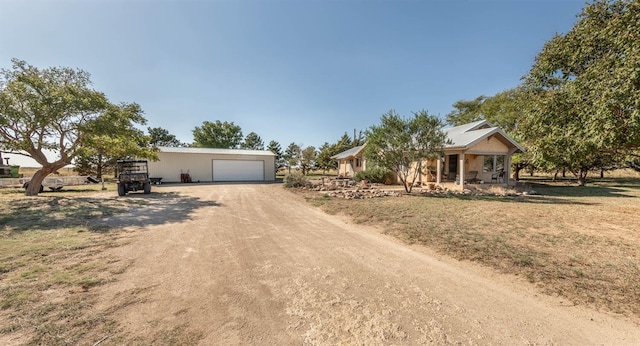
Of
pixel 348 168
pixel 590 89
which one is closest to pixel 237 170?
pixel 348 168

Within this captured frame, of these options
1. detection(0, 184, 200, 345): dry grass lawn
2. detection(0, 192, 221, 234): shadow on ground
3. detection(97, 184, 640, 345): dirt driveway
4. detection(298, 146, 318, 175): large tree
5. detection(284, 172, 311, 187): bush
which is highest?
detection(298, 146, 318, 175): large tree

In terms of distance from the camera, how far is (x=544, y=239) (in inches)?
204

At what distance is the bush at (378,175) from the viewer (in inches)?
691

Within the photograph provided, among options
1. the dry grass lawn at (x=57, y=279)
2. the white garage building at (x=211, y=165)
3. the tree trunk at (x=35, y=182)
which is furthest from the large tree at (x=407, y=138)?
the tree trunk at (x=35, y=182)

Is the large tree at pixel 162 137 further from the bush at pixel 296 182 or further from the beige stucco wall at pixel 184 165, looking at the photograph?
the bush at pixel 296 182

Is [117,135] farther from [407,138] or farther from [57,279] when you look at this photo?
[407,138]

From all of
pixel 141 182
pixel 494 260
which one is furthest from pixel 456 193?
pixel 141 182

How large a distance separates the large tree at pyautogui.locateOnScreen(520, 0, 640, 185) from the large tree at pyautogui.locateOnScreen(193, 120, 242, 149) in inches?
1596

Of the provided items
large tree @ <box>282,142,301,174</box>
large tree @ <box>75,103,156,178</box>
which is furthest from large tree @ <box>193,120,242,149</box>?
large tree @ <box>75,103,156,178</box>

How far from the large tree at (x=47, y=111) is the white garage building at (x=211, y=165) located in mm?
9176

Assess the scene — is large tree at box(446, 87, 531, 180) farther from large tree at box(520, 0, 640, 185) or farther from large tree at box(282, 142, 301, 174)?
large tree at box(282, 142, 301, 174)

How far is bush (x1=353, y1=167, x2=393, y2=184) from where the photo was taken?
57.6 feet

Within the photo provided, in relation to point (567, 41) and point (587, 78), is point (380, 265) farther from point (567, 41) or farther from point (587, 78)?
point (567, 41)

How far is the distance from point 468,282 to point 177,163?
2397cm
